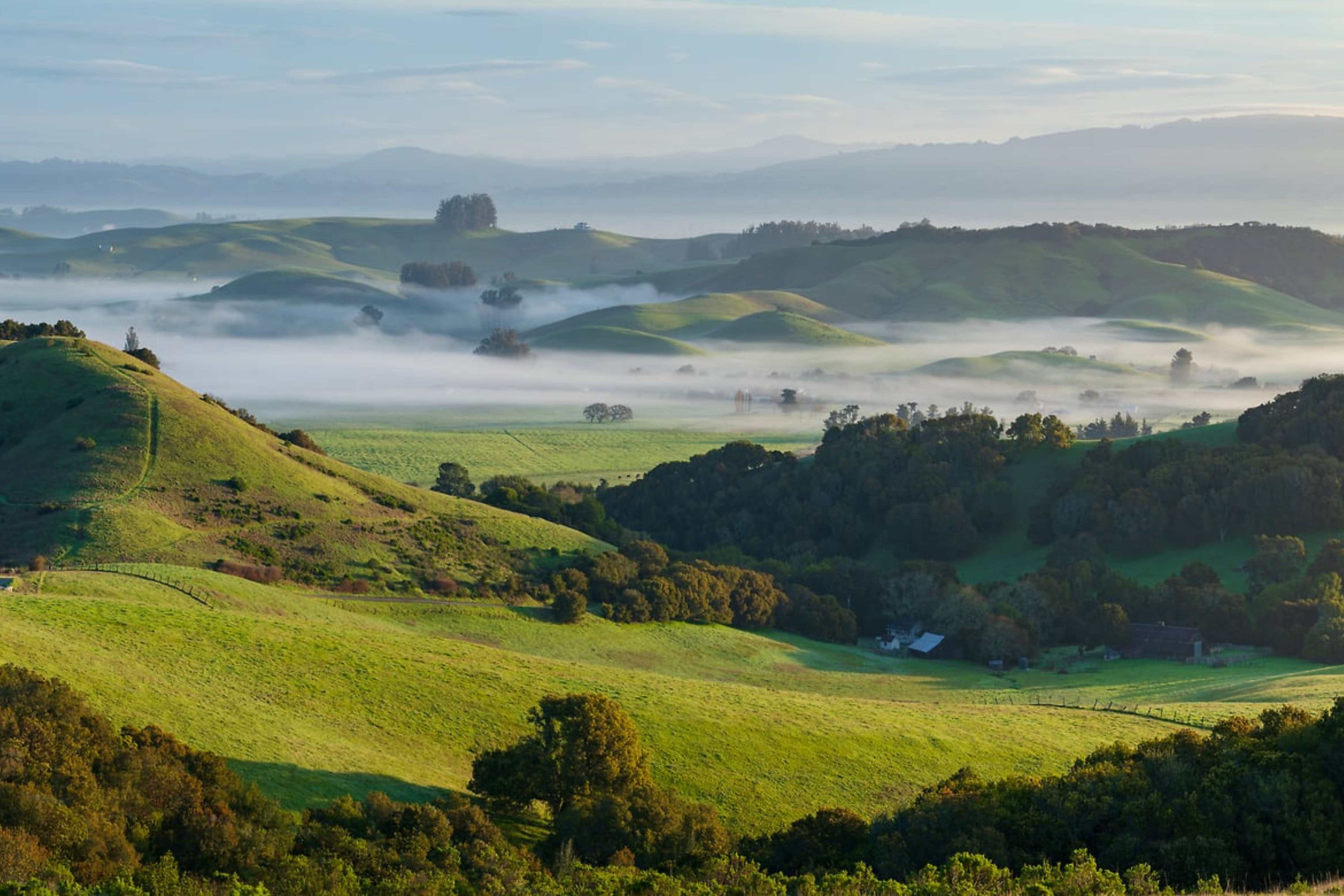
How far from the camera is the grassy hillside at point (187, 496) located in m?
67.2

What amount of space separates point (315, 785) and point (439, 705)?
8.07 m

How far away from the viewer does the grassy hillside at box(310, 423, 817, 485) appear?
136 meters

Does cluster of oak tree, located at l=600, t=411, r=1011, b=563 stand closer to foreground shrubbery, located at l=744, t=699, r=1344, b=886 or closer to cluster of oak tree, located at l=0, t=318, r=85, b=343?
cluster of oak tree, located at l=0, t=318, r=85, b=343

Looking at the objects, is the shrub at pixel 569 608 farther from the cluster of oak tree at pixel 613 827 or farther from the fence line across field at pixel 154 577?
the cluster of oak tree at pixel 613 827

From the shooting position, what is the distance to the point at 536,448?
154 m

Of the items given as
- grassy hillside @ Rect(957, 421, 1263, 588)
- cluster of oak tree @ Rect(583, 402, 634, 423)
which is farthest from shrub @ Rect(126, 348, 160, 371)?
cluster of oak tree @ Rect(583, 402, 634, 423)

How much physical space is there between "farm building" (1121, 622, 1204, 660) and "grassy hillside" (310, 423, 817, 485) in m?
62.9

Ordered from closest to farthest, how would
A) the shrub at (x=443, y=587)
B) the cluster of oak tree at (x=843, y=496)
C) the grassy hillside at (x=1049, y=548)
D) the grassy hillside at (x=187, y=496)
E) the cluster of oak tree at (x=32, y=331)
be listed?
the grassy hillside at (x=187, y=496)
the shrub at (x=443, y=587)
the grassy hillside at (x=1049, y=548)
the cluster of oak tree at (x=843, y=496)
the cluster of oak tree at (x=32, y=331)

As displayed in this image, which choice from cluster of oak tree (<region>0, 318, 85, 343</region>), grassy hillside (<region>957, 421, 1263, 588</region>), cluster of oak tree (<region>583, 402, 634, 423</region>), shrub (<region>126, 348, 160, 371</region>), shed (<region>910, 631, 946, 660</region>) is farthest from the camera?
cluster of oak tree (<region>583, 402, 634, 423</region>)

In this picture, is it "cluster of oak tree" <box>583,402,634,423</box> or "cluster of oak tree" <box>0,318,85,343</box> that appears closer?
"cluster of oak tree" <box>0,318,85,343</box>

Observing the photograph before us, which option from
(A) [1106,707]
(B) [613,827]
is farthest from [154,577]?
(A) [1106,707]

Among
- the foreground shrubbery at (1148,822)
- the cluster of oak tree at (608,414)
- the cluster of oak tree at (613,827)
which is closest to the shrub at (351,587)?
the cluster of oak tree at (613,827)

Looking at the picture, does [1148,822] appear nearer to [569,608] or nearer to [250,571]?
[569,608]

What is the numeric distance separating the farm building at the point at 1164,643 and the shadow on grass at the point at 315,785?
4415 centimetres
